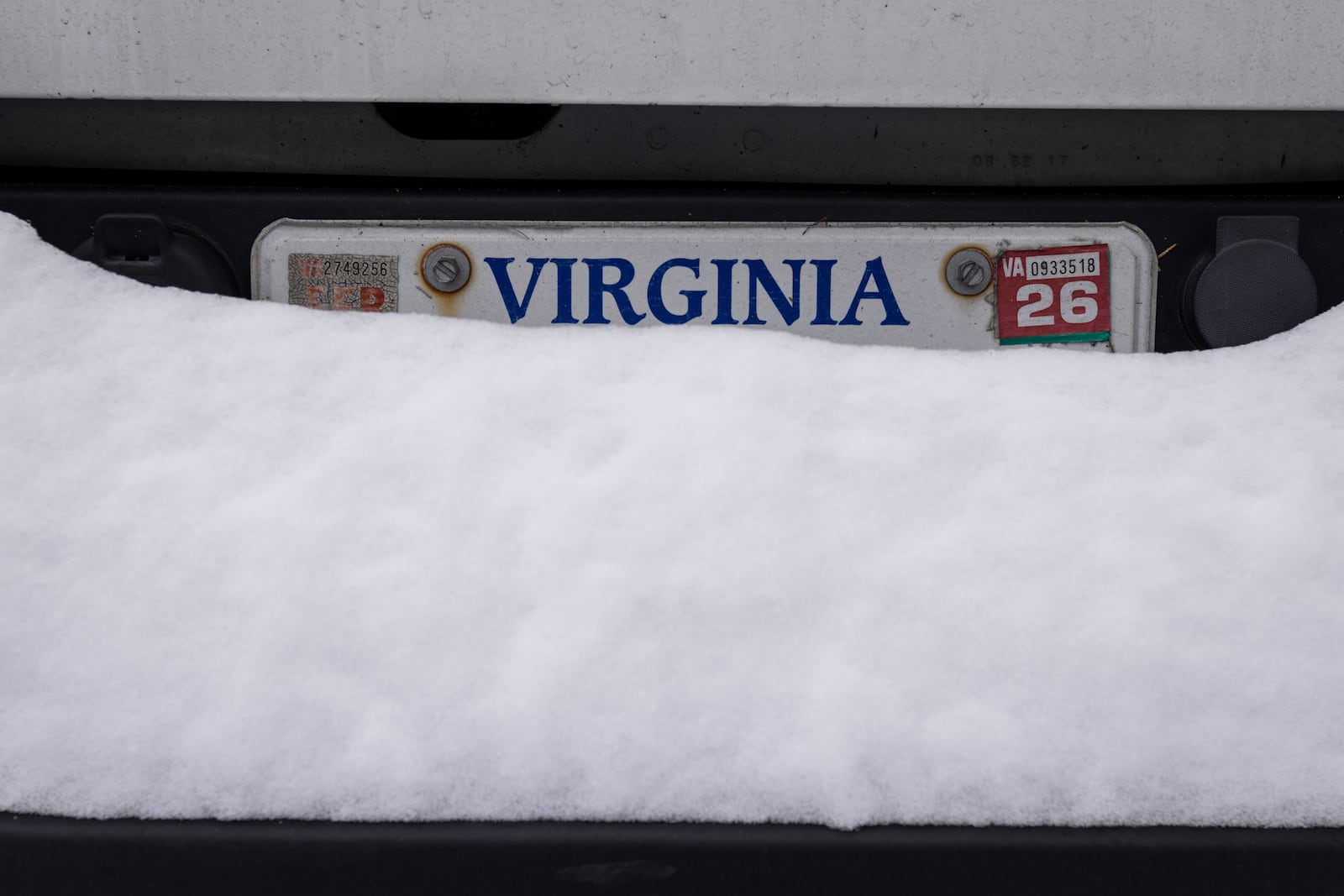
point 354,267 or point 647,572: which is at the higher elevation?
point 354,267

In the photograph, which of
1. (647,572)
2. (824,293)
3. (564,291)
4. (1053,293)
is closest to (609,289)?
(564,291)

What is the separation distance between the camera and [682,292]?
128 centimetres

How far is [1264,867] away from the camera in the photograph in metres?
0.97

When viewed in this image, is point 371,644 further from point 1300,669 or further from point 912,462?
point 1300,669

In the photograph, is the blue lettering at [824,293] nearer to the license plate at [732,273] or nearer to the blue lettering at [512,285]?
the license plate at [732,273]

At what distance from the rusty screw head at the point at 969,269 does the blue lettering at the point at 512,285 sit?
52 cm

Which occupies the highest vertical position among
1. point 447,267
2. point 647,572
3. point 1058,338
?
point 447,267

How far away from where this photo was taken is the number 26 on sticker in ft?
4.21

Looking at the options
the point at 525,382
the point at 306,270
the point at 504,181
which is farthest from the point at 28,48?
the point at 525,382

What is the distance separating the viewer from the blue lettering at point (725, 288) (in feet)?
4.18

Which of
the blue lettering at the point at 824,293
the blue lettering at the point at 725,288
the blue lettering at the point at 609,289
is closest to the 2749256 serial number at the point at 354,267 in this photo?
the blue lettering at the point at 609,289

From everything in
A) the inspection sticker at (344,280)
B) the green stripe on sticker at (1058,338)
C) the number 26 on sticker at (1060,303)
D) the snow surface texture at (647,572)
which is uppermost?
the inspection sticker at (344,280)

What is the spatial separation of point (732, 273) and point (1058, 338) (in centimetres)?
43

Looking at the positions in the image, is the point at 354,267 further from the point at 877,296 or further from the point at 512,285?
the point at 877,296
